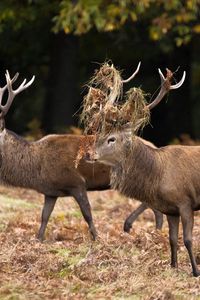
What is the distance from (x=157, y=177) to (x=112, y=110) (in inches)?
32.3

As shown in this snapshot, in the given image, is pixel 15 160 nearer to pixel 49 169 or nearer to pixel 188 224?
pixel 49 169

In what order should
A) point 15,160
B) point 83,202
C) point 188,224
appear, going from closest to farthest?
point 188,224
point 83,202
point 15,160

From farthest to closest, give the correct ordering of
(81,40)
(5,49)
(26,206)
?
(81,40) → (5,49) → (26,206)

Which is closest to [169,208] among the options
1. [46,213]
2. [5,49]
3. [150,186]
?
[150,186]

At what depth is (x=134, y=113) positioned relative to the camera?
9.47 metres

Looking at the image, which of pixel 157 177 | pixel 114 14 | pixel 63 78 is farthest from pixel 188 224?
pixel 63 78

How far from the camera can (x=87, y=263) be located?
29.1 ft

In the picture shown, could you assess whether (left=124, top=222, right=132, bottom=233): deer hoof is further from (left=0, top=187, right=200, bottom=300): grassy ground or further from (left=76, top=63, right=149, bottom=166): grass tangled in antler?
(left=76, top=63, right=149, bottom=166): grass tangled in antler

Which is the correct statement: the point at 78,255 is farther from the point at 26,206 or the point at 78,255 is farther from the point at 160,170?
the point at 26,206

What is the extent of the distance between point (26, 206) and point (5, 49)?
10279 millimetres

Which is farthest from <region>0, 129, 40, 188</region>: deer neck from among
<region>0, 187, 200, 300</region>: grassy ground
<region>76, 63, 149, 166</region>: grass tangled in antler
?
<region>76, 63, 149, 166</region>: grass tangled in antler

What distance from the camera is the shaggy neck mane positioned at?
9.52m

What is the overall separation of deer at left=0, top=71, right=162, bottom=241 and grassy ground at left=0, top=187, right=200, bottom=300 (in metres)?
0.43

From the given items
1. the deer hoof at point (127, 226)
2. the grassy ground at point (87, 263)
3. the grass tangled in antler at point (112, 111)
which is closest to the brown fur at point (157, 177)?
the grass tangled in antler at point (112, 111)
